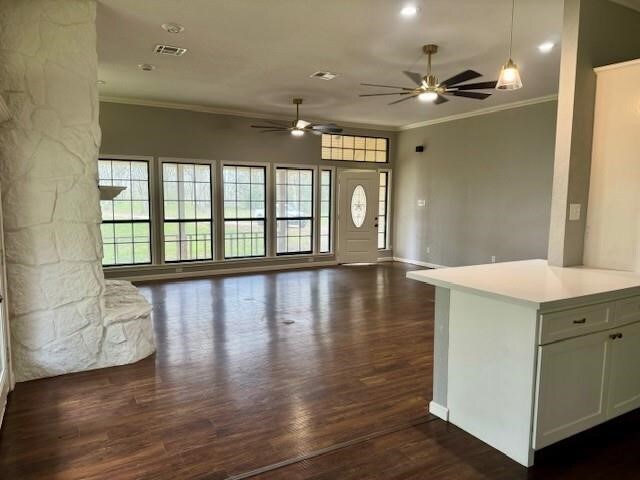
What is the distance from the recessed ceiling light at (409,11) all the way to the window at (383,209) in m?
6.03

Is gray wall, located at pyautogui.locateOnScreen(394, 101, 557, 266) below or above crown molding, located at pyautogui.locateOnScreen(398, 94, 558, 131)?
below

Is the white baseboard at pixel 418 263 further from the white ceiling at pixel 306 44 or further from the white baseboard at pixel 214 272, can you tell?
the white ceiling at pixel 306 44

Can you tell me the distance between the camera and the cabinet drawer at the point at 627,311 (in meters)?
2.44

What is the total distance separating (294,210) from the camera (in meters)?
8.65

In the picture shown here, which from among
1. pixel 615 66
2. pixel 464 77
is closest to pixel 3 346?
pixel 464 77

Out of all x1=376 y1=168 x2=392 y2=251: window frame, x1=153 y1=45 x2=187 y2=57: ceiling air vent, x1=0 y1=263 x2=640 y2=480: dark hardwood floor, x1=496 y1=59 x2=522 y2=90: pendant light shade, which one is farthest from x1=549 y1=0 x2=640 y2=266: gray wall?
x1=376 y1=168 x2=392 y2=251: window frame

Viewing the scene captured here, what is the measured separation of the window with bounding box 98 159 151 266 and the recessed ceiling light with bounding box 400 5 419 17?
5.08 metres

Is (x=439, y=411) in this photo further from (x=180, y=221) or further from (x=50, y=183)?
(x=180, y=221)

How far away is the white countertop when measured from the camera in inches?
88.1

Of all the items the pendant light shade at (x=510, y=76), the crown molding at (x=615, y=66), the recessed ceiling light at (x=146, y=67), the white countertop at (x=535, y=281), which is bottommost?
the white countertop at (x=535, y=281)

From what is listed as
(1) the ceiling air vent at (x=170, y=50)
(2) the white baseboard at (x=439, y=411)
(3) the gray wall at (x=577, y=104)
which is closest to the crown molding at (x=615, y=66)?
(3) the gray wall at (x=577, y=104)

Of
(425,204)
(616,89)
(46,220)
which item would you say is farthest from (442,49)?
(425,204)

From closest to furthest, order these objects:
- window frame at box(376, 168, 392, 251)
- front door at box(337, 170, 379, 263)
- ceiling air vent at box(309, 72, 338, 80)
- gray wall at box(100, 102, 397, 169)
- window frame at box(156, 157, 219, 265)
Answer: ceiling air vent at box(309, 72, 338, 80) < gray wall at box(100, 102, 397, 169) < window frame at box(156, 157, 219, 265) < front door at box(337, 170, 379, 263) < window frame at box(376, 168, 392, 251)

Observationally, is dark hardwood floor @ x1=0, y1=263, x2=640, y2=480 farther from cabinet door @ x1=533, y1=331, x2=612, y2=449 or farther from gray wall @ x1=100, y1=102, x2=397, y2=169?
gray wall @ x1=100, y1=102, x2=397, y2=169
